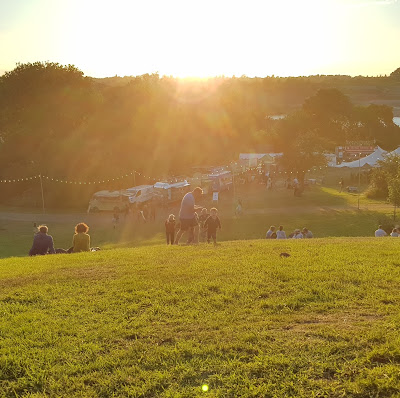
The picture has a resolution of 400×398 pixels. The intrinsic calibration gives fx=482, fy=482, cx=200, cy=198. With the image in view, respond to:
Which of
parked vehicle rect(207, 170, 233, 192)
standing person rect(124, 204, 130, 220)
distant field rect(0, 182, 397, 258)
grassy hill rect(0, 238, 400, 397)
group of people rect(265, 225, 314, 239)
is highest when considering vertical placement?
grassy hill rect(0, 238, 400, 397)

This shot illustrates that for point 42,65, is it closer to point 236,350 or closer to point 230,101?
point 230,101

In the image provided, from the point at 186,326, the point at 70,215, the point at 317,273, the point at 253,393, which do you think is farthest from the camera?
the point at 70,215

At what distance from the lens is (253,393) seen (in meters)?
3.97

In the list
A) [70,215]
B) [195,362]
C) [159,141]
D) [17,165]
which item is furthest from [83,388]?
[159,141]

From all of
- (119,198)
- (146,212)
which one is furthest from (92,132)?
(146,212)

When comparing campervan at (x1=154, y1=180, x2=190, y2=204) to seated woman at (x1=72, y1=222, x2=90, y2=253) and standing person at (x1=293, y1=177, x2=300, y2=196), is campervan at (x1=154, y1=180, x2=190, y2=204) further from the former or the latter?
seated woman at (x1=72, y1=222, x2=90, y2=253)

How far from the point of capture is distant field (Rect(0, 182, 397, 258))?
2339 cm

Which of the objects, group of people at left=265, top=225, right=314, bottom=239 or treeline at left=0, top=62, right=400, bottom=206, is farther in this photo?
treeline at left=0, top=62, right=400, bottom=206

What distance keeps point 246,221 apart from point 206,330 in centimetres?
2139

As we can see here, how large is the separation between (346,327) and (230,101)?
66718 mm

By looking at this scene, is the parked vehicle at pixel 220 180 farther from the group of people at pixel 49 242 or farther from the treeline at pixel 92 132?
the group of people at pixel 49 242

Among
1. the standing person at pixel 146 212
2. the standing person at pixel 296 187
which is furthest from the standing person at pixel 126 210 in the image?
the standing person at pixel 296 187

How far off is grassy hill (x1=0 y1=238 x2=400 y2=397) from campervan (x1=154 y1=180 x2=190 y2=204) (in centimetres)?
2376

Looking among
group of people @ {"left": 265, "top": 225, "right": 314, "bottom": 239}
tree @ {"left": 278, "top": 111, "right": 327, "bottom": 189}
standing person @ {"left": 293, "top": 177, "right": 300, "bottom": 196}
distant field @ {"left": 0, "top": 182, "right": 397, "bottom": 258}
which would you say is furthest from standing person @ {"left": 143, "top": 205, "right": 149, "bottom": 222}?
tree @ {"left": 278, "top": 111, "right": 327, "bottom": 189}
